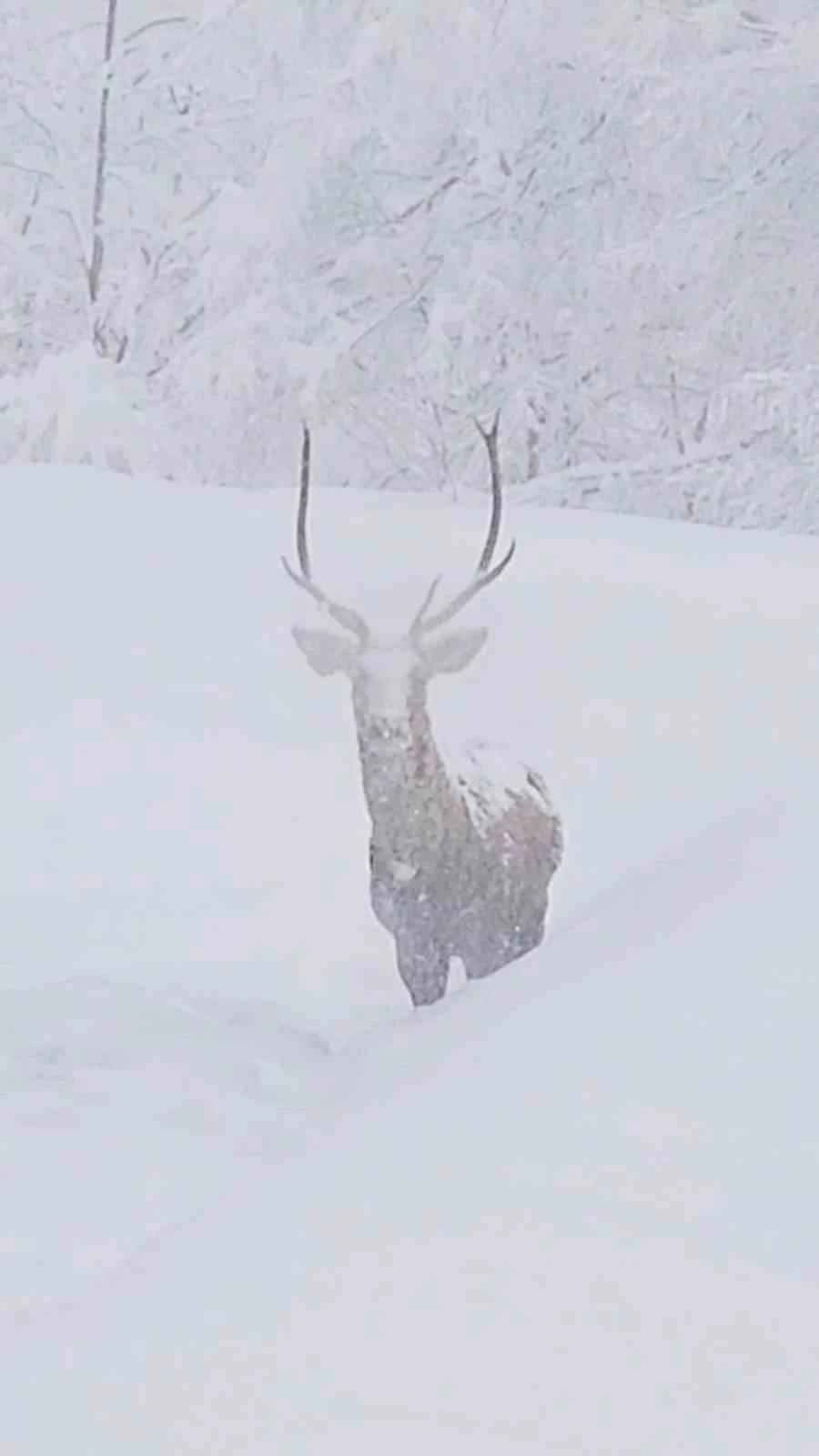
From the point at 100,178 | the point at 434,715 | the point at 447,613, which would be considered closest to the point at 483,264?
the point at 100,178

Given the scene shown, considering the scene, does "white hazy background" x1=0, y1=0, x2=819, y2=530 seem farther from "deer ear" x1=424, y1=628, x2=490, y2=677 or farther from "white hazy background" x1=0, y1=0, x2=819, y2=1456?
"deer ear" x1=424, y1=628, x2=490, y2=677

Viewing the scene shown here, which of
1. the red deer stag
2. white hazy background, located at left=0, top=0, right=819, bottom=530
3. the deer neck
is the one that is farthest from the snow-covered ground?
white hazy background, located at left=0, top=0, right=819, bottom=530

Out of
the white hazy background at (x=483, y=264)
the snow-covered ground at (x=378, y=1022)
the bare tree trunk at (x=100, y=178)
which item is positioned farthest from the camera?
the bare tree trunk at (x=100, y=178)

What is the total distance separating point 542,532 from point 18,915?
3.43 m

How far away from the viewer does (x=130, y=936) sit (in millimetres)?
6352

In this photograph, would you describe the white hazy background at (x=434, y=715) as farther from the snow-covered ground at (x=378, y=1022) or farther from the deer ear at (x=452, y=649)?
the deer ear at (x=452, y=649)

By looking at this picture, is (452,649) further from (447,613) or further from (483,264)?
(483,264)

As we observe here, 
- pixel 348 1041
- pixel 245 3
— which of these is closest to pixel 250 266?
pixel 245 3

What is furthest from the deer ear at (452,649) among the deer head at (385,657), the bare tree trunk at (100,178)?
the bare tree trunk at (100,178)

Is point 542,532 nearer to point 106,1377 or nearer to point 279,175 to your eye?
point 279,175

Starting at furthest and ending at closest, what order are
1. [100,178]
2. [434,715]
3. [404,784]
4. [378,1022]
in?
[100,178] → [434,715] → [378,1022] → [404,784]

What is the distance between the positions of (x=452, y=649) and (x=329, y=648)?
0.29 m

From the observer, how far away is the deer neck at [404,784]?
4.76 meters

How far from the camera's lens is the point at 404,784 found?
4.76 meters
